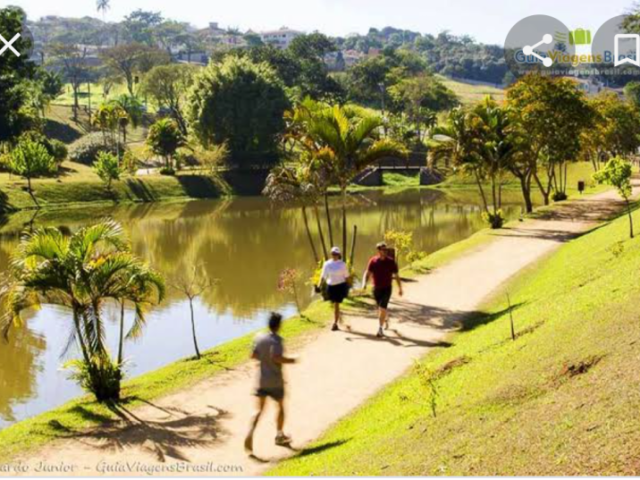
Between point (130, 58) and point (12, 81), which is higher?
point (130, 58)

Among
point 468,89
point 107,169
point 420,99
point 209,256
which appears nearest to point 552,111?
point 209,256

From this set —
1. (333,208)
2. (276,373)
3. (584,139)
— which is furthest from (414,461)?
(333,208)

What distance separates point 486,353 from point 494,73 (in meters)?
194

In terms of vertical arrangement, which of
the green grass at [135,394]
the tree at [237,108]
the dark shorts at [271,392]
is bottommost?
the green grass at [135,394]

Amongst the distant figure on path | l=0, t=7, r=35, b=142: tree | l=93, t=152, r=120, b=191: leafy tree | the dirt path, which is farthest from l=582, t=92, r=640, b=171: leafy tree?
the distant figure on path

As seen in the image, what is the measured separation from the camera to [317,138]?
20781 mm

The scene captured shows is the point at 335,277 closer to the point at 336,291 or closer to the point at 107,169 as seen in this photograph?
the point at 336,291

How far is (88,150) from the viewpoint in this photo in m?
72.2

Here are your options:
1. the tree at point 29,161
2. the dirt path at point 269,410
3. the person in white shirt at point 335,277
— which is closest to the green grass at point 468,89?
the tree at point 29,161

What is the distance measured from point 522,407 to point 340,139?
12624mm

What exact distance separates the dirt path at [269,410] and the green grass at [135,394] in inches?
12.2

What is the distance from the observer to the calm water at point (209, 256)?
53.5 feet

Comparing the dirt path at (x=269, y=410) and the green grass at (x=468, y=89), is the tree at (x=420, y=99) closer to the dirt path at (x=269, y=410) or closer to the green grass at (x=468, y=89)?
the green grass at (x=468, y=89)

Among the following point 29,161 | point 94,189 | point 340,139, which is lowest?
point 94,189
